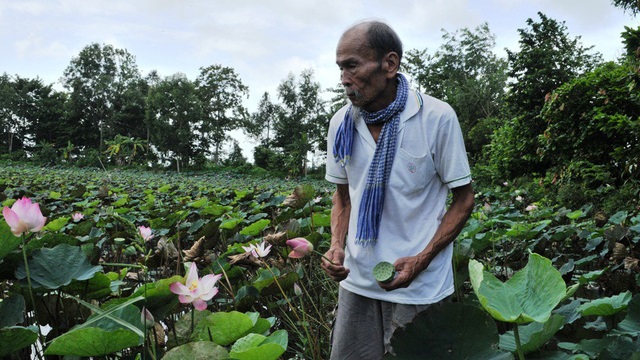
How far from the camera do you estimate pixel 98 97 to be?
1505 inches

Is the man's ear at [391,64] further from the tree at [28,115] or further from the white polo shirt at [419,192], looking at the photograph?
the tree at [28,115]

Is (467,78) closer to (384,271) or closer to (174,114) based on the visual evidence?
(174,114)

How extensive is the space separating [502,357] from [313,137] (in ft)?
112

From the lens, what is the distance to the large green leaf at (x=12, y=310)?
1317mm

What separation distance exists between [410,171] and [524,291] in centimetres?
69

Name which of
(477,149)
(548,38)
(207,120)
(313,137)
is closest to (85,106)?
(207,120)

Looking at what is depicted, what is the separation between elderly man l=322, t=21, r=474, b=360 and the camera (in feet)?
4.91

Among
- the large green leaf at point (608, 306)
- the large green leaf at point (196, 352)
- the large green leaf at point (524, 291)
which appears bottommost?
the large green leaf at point (608, 306)

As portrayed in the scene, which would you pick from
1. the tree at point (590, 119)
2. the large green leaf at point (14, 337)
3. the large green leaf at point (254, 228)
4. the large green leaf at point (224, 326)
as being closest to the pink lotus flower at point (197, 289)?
the large green leaf at point (224, 326)

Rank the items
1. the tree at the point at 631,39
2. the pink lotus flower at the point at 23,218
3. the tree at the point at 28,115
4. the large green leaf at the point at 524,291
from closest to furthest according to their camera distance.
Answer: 1. the large green leaf at the point at 524,291
2. the pink lotus flower at the point at 23,218
3. the tree at the point at 631,39
4. the tree at the point at 28,115

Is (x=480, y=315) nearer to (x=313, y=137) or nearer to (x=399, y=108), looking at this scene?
(x=399, y=108)

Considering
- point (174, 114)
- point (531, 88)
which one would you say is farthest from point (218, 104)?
point (531, 88)

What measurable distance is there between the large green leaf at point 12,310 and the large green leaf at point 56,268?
85 millimetres

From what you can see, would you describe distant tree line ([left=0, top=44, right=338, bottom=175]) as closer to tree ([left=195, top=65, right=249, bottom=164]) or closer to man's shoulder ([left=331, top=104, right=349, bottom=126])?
tree ([left=195, top=65, right=249, bottom=164])
